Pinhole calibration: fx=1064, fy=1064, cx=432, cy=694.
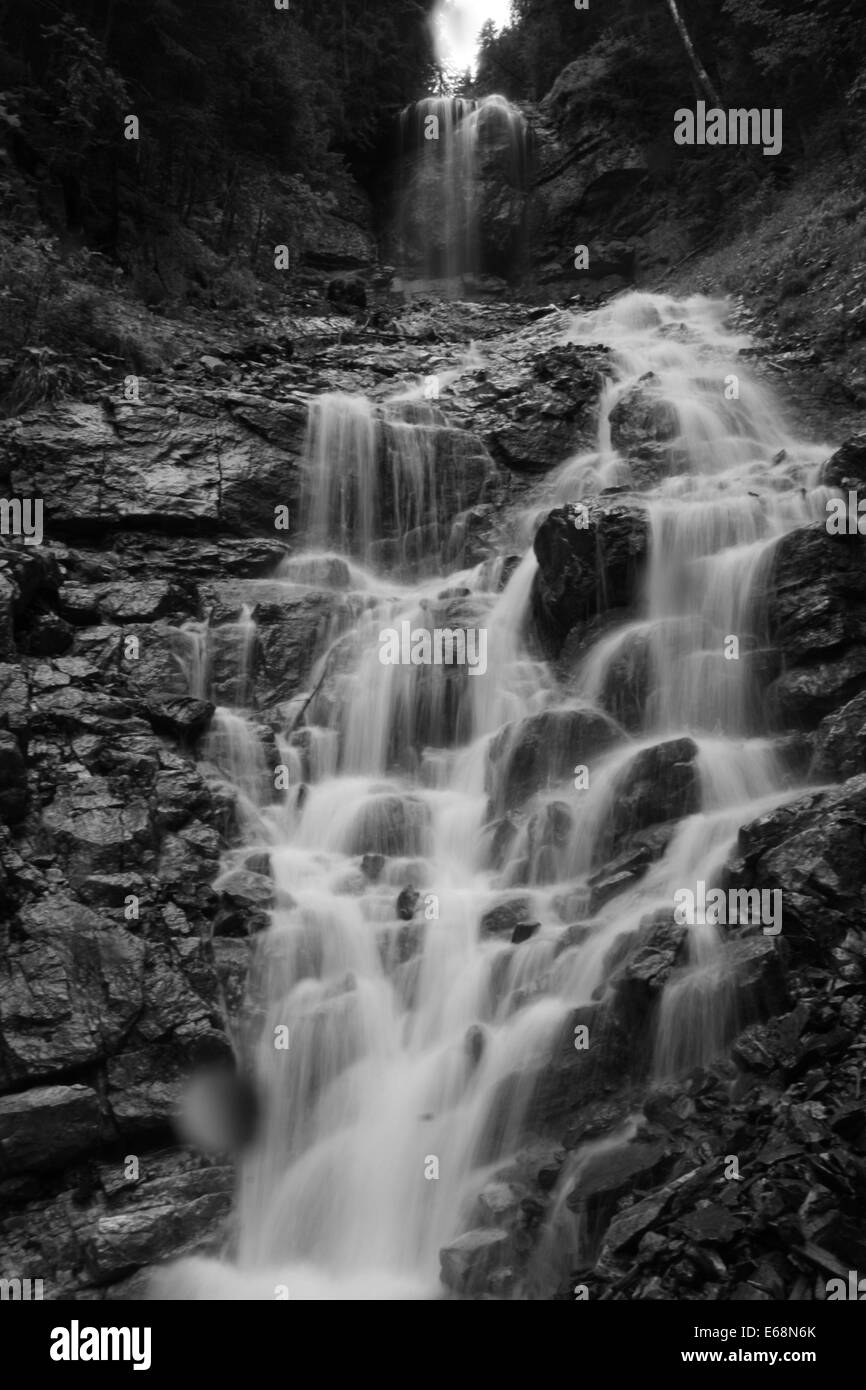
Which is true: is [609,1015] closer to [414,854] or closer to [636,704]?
[414,854]

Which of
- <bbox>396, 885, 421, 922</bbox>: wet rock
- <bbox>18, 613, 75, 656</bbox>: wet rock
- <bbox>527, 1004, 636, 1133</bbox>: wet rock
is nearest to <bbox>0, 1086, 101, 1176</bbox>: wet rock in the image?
<bbox>396, 885, 421, 922</bbox>: wet rock

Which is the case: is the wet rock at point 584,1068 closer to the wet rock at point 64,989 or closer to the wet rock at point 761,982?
the wet rock at point 761,982

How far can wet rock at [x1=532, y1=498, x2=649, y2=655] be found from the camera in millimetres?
12398

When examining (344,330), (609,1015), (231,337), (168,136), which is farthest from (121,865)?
(168,136)

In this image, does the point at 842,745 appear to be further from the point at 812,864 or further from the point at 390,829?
the point at 390,829

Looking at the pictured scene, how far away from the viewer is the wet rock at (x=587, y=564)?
40.7 ft

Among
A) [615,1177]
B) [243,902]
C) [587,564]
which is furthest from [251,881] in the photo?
[587,564]

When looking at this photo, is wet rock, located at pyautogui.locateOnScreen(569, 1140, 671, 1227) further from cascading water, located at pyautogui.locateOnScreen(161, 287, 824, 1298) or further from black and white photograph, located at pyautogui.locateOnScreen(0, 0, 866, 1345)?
cascading water, located at pyautogui.locateOnScreen(161, 287, 824, 1298)

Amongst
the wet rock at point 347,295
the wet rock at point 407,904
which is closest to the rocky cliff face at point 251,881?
the wet rock at point 407,904

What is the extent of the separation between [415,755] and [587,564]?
3.05 m

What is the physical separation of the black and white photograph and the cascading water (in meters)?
0.04

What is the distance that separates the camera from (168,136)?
2236cm

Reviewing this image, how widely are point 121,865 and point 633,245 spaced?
22616 millimetres

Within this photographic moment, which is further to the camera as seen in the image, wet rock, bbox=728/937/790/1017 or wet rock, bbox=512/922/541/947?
wet rock, bbox=512/922/541/947
